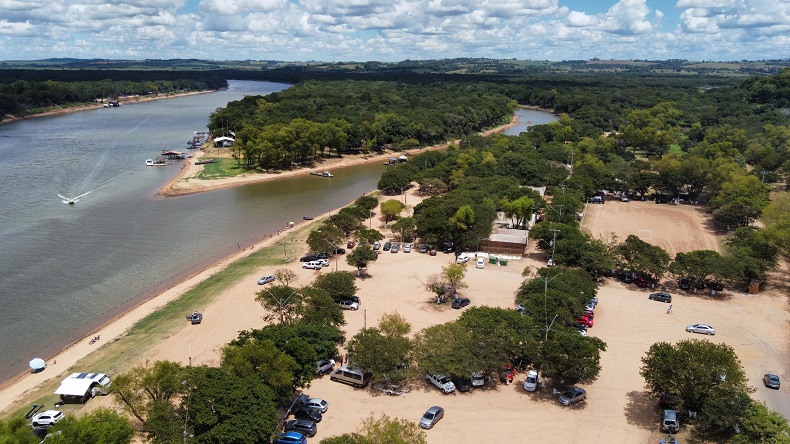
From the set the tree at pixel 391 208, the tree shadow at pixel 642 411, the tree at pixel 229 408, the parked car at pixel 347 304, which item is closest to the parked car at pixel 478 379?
the tree shadow at pixel 642 411

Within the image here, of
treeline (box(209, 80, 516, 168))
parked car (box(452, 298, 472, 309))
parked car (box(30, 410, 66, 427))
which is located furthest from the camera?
treeline (box(209, 80, 516, 168))

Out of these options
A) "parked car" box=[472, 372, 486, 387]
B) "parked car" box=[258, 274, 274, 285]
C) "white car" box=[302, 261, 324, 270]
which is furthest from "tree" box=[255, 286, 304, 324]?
"parked car" box=[472, 372, 486, 387]

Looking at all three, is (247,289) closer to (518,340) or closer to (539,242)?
(518,340)

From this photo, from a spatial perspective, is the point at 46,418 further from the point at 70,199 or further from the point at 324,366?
the point at 70,199

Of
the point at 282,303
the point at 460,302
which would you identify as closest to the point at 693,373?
the point at 460,302

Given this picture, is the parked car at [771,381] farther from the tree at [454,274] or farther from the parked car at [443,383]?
the tree at [454,274]

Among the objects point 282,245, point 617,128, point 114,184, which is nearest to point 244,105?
point 114,184

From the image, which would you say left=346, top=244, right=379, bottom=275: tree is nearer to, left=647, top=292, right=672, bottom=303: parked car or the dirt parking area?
the dirt parking area
